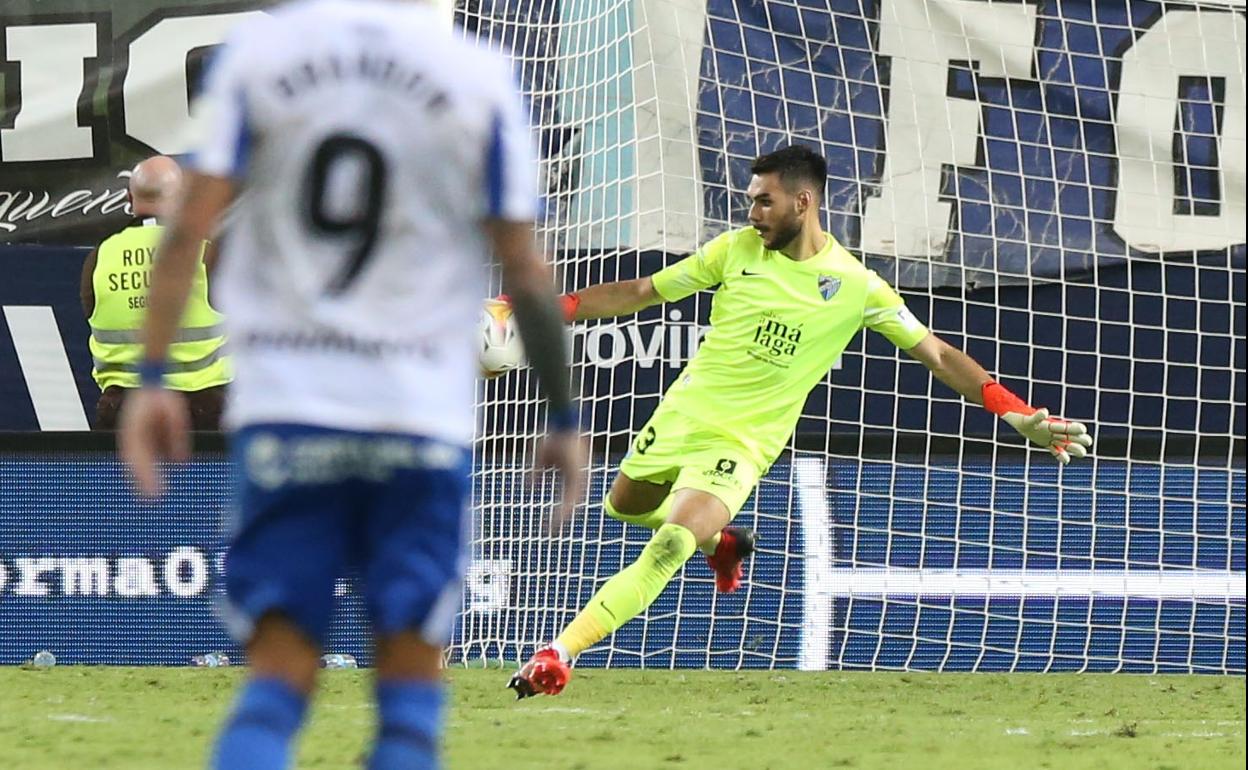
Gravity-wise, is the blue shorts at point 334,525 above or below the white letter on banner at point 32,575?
above

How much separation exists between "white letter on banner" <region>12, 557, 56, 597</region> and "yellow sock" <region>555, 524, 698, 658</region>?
3162 mm

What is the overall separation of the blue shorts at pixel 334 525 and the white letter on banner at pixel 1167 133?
253 inches

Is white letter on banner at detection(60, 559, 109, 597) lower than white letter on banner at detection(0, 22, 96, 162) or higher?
lower

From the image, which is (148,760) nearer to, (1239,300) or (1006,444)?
(1006,444)

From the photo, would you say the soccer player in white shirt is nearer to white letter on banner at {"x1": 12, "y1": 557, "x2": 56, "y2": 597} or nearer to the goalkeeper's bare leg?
the goalkeeper's bare leg

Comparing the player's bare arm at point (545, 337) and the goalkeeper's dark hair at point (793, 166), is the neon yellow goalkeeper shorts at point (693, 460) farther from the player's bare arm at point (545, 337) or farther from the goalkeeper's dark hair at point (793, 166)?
the player's bare arm at point (545, 337)

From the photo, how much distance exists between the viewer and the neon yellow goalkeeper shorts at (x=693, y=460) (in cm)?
658

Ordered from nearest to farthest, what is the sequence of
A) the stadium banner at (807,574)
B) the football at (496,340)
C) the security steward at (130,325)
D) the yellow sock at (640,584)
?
1. the yellow sock at (640,584)
2. the football at (496,340)
3. the security steward at (130,325)
4. the stadium banner at (807,574)

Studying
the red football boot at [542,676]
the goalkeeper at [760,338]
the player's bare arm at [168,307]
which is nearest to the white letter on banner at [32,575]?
the goalkeeper at [760,338]

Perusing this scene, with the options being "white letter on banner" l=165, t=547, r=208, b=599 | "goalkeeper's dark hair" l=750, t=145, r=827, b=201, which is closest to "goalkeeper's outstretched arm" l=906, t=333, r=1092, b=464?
"goalkeeper's dark hair" l=750, t=145, r=827, b=201

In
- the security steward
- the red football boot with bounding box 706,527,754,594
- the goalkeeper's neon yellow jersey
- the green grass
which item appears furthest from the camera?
the security steward

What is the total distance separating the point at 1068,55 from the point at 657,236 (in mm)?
1962

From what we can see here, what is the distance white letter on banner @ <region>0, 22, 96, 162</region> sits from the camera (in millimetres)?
8992

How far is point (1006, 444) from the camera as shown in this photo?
28.5 feet
